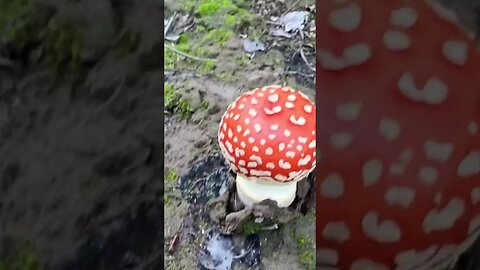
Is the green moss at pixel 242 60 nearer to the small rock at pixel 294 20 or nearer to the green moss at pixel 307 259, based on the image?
the small rock at pixel 294 20

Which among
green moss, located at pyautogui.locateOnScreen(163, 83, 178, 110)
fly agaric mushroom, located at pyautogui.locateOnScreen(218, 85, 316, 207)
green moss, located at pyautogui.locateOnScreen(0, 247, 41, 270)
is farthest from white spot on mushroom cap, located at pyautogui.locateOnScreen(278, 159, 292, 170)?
green moss, located at pyautogui.locateOnScreen(0, 247, 41, 270)

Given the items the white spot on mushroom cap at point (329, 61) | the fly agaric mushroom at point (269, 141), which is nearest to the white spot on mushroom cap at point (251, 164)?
the fly agaric mushroom at point (269, 141)

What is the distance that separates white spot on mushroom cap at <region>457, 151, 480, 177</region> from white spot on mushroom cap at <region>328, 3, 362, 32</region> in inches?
5.9

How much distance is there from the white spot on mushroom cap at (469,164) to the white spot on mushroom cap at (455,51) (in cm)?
8

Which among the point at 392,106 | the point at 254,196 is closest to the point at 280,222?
the point at 254,196

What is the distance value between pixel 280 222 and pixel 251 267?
0.05 m

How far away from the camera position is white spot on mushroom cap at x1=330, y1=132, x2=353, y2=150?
0.58 m

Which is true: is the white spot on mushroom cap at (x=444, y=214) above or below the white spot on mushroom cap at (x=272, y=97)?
below

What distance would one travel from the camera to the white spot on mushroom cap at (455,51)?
59 cm

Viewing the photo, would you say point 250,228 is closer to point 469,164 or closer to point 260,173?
point 260,173

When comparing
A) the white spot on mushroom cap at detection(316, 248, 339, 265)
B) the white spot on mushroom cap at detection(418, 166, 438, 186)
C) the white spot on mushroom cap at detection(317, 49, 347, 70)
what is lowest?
the white spot on mushroom cap at detection(316, 248, 339, 265)

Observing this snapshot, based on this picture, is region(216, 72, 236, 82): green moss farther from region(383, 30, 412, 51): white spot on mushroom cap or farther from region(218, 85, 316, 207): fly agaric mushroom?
region(383, 30, 412, 51): white spot on mushroom cap

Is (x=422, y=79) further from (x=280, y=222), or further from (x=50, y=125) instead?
(x=50, y=125)

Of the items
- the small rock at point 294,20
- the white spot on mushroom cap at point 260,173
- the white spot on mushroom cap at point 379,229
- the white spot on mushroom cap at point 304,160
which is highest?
the small rock at point 294,20
